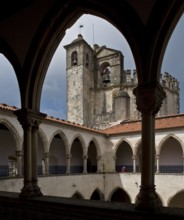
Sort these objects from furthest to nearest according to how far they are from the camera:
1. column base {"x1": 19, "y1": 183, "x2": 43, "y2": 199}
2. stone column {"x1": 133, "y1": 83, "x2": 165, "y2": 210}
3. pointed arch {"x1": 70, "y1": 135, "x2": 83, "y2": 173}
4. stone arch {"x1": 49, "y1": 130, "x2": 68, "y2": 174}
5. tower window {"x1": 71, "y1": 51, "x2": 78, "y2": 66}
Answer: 1. tower window {"x1": 71, "y1": 51, "x2": 78, "y2": 66}
2. pointed arch {"x1": 70, "y1": 135, "x2": 83, "y2": 173}
3. stone arch {"x1": 49, "y1": 130, "x2": 68, "y2": 174}
4. column base {"x1": 19, "y1": 183, "x2": 43, "y2": 199}
5. stone column {"x1": 133, "y1": 83, "x2": 165, "y2": 210}

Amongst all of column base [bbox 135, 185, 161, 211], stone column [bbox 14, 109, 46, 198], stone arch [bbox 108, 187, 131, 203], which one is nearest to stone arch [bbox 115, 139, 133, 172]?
stone arch [bbox 108, 187, 131, 203]

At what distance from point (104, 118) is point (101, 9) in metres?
26.8

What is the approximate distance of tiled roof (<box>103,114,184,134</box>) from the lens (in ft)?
58.9

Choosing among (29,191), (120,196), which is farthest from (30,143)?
(120,196)

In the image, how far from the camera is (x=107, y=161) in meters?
20.5

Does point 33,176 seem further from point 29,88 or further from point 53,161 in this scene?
point 53,161

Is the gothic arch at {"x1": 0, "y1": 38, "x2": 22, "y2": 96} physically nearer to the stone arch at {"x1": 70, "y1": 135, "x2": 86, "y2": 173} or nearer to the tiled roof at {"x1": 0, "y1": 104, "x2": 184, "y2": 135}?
the tiled roof at {"x1": 0, "y1": 104, "x2": 184, "y2": 135}

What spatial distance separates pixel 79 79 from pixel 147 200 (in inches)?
1170

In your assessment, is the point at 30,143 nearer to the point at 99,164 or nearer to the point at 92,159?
the point at 99,164

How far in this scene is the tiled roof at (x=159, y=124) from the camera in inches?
706

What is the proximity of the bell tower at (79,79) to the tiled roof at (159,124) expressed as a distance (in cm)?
1127

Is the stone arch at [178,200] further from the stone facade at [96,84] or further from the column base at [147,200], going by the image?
the column base at [147,200]

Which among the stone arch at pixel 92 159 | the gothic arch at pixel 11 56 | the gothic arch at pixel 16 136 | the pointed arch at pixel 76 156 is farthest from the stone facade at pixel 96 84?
the gothic arch at pixel 11 56

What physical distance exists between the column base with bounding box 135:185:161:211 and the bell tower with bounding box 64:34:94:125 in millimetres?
28361
